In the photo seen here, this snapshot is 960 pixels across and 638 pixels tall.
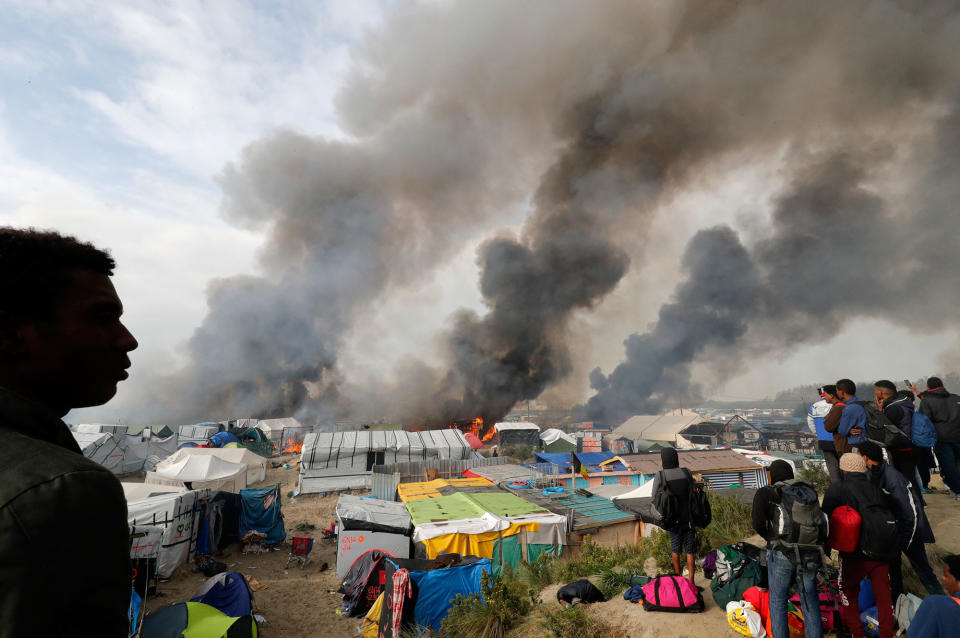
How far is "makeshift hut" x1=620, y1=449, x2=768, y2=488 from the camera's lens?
16.8 meters

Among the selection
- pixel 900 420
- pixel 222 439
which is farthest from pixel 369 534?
pixel 222 439

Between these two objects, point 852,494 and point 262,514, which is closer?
point 852,494

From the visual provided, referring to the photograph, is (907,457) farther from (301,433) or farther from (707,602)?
(301,433)

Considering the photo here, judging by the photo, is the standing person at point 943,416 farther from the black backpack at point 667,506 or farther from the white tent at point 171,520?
the white tent at point 171,520

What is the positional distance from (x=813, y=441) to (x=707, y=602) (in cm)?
2939

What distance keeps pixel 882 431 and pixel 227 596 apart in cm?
1181

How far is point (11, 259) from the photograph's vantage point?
1.08 m

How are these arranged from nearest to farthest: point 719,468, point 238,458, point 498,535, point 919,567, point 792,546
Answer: point 792,546 < point 919,567 < point 498,535 < point 719,468 < point 238,458

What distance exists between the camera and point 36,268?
1.12 m

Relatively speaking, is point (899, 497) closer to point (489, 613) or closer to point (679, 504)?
point (679, 504)

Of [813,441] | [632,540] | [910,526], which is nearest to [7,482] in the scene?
[910,526]

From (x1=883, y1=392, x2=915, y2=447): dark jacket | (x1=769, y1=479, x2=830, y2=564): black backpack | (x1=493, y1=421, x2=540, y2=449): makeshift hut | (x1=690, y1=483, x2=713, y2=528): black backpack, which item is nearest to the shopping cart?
(x1=690, y1=483, x2=713, y2=528): black backpack

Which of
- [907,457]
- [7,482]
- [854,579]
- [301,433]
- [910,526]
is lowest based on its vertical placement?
[301,433]

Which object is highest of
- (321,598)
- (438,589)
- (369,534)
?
(438,589)
